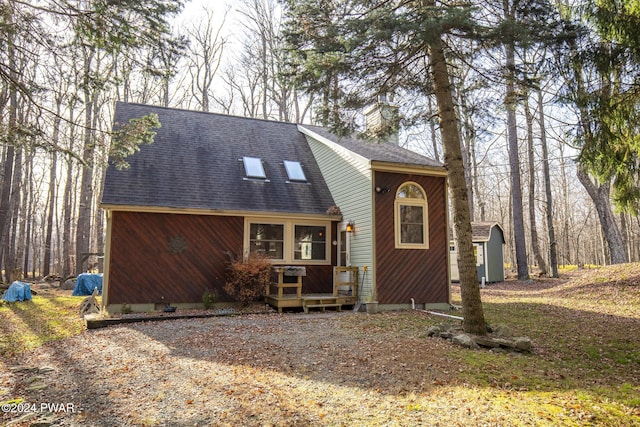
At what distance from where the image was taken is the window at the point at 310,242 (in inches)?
424

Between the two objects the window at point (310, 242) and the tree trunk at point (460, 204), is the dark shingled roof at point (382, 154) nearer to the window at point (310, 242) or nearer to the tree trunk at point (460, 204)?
the window at point (310, 242)

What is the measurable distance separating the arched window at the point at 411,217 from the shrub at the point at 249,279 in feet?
10.6

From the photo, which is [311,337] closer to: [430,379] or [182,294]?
[430,379]

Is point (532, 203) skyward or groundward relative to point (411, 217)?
skyward

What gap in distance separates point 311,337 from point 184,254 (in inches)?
179

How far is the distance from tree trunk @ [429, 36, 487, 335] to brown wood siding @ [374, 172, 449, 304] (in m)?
3.18

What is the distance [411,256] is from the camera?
9.95m

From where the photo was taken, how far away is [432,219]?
403 inches

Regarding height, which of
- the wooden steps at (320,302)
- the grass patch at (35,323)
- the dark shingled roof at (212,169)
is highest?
the dark shingled roof at (212,169)

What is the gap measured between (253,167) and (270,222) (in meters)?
1.95

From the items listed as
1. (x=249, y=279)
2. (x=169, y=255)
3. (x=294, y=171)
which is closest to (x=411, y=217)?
(x=294, y=171)

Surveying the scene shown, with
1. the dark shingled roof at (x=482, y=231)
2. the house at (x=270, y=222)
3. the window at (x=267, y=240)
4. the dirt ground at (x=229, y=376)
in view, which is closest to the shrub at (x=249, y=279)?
the house at (x=270, y=222)

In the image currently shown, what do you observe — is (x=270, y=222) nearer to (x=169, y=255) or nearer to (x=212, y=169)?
(x=212, y=169)

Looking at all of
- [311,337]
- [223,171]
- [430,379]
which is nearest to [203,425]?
[430,379]
